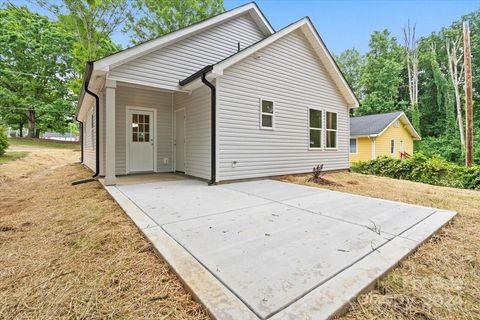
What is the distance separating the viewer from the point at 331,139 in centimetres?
945

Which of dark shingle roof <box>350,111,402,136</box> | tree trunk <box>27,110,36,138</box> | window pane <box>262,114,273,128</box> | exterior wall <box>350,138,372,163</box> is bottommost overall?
exterior wall <box>350,138,372,163</box>

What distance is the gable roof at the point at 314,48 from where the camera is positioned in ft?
19.6

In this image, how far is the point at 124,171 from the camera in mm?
7629

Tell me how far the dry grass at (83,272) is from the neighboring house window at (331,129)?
25.7ft

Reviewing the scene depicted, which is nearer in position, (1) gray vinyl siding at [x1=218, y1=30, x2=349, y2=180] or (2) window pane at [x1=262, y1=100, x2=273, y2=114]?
(1) gray vinyl siding at [x1=218, y1=30, x2=349, y2=180]

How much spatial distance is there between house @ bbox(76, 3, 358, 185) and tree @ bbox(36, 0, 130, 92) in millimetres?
7820

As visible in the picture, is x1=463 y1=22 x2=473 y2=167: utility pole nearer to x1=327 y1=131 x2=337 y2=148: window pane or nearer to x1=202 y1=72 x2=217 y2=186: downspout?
x1=327 y1=131 x2=337 y2=148: window pane

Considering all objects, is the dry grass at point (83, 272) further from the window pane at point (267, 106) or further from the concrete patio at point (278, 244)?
the window pane at point (267, 106)

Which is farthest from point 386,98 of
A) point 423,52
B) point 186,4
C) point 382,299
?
point 382,299

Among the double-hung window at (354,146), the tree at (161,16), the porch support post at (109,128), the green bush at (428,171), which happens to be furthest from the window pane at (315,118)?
the tree at (161,16)

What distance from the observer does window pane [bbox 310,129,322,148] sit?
872 centimetres

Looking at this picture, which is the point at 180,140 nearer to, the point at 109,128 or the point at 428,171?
the point at 109,128

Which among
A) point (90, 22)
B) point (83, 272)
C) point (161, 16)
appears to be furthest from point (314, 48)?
point (90, 22)

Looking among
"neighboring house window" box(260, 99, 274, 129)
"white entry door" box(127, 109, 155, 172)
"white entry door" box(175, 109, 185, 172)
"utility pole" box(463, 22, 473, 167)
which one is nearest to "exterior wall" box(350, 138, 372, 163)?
"utility pole" box(463, 22, 473, 167)
